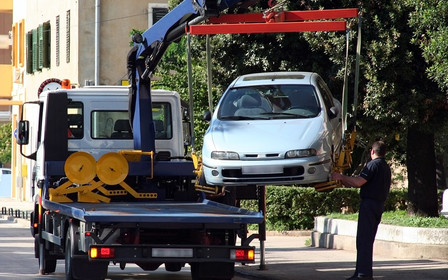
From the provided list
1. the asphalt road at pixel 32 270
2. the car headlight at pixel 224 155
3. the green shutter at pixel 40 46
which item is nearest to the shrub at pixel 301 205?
the asphalt road at pixel 32 270

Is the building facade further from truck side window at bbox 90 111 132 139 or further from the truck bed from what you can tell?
the truck bed

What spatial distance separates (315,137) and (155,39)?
11.6 feet

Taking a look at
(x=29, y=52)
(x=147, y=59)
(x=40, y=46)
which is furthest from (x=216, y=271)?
(x=29, y=52)

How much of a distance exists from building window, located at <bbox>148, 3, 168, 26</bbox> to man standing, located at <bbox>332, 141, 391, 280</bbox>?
26.2 metres

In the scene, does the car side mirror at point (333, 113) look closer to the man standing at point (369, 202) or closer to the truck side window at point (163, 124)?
the man standing at point (369, 202)

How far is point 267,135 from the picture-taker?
1508 centimetres

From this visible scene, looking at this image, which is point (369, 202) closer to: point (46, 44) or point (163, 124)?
point (163, 124)

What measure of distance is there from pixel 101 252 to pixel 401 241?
23.8 feet

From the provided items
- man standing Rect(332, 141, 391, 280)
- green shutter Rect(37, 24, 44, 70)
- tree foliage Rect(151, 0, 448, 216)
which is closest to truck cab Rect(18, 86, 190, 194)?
tree foliage Rect(151, 0, 448, 216)

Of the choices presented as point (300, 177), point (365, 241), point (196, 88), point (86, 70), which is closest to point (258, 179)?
point (300, 177)

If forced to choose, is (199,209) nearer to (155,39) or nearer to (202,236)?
(202,236)

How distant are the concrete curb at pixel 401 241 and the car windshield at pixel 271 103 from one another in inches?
143

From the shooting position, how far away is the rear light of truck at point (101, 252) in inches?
513

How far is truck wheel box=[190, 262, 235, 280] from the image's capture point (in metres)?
14.2
